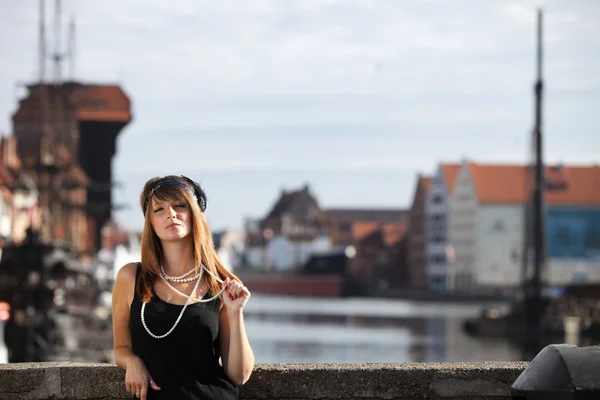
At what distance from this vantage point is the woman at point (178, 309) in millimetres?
5199

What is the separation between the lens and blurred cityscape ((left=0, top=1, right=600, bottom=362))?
45.0 metres

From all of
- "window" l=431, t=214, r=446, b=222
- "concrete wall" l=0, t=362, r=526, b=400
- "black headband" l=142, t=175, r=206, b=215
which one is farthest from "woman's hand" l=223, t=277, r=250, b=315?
"window" l=431, t=214, r=446, b=222

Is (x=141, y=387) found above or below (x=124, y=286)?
below

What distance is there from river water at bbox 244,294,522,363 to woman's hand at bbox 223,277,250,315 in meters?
50.4

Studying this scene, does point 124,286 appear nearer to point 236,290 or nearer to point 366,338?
point 236,290

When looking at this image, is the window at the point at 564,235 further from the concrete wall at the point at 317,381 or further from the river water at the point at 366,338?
the concrete wall at the point at 317,381

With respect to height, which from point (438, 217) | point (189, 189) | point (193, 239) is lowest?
point (438, 217)

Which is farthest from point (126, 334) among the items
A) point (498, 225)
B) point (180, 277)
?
point (498, 225)

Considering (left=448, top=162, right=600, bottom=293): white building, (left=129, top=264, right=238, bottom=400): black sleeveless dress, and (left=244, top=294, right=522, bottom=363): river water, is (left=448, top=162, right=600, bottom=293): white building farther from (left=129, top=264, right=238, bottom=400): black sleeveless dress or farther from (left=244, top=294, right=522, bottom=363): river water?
(left=129, top=264, right=238, bottom=400): black sleeveless dress

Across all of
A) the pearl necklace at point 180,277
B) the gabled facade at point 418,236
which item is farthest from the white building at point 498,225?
the pearl necklace at point 180,277

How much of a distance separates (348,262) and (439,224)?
24542 millimetres

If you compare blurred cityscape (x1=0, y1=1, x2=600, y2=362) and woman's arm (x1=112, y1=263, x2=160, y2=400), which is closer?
woman's arm (x1=112, y1=263, x2=160, y2=400)

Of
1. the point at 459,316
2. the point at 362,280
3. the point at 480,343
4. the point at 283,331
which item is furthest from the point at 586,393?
the point at 362,280

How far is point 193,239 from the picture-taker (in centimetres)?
539
